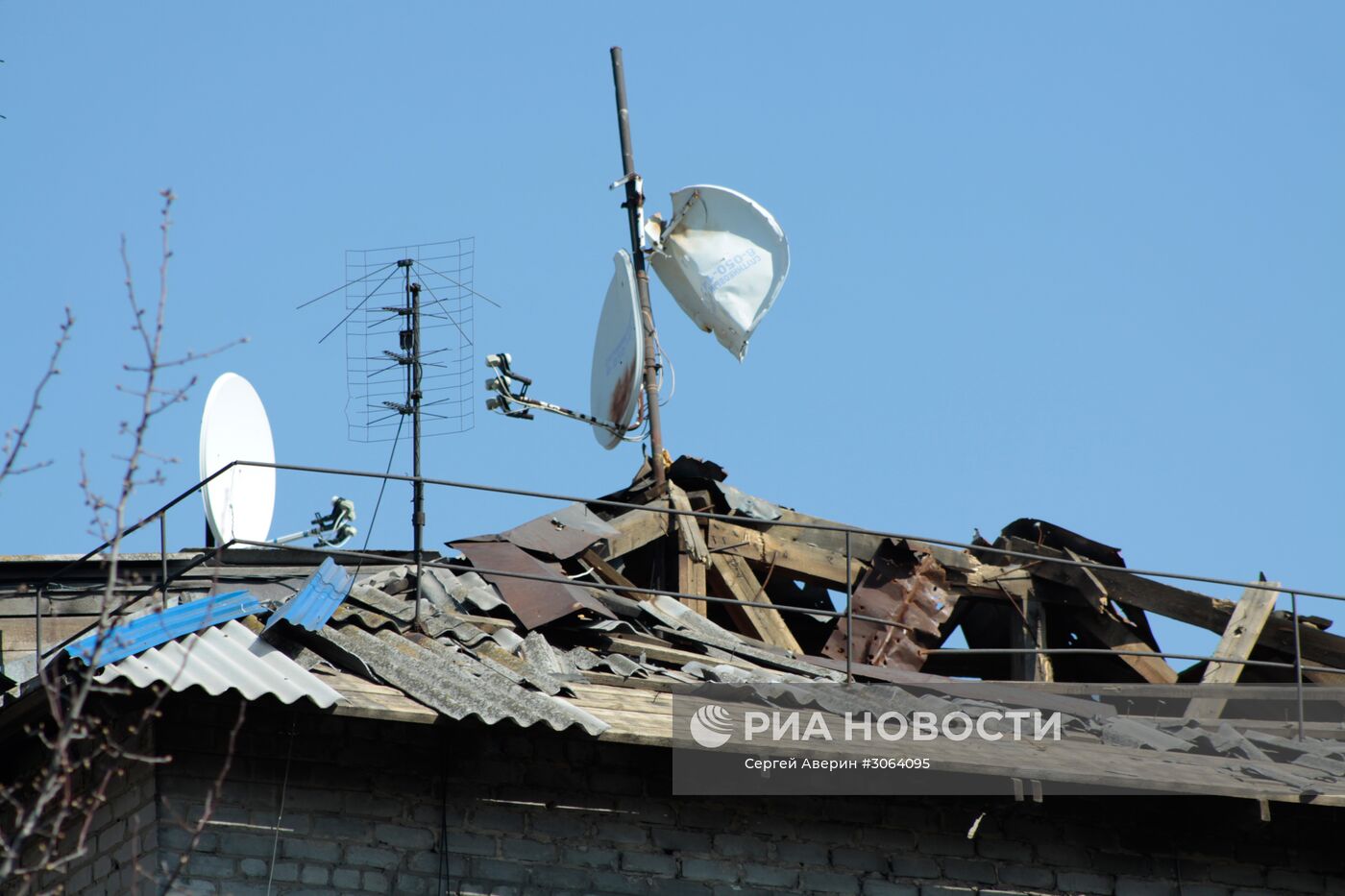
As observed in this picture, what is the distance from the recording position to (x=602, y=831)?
33.3ft

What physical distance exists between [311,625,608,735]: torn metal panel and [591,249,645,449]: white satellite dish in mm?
4001

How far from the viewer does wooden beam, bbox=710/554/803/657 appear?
13720mm

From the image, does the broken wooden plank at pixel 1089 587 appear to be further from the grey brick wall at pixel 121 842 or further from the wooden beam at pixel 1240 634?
the grey brick wall at pixel 121 842

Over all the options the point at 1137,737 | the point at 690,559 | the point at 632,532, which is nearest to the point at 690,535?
the point at 690,559

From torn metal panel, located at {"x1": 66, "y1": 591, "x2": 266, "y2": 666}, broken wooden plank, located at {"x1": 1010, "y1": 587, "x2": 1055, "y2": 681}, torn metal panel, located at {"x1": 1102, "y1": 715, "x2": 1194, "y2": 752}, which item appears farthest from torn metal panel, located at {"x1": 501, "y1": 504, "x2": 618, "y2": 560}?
torn metal panel, located at {"x1": 1102, "y1": 715, "x2": 1194, "y2": 752}

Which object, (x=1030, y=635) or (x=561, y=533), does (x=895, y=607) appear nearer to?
(x=1030, y=635)

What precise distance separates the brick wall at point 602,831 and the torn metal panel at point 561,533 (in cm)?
269

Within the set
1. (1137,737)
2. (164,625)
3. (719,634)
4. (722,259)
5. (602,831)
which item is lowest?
(602,831)

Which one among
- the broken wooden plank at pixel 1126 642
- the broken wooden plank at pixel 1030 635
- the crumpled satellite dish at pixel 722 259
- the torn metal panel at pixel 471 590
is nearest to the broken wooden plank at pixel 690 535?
the crumpled satellite dish at pixel 722 259

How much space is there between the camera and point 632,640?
1192 cm

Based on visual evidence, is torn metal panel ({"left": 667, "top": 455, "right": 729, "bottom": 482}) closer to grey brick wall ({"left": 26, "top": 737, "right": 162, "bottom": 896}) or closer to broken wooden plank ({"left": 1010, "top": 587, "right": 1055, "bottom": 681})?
broken wooden plank ({"left": 1010, "top": 587, "right": 1055, "bottom": 681})

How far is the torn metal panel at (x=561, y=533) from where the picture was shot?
12773 millimetres

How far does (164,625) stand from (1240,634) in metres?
8.01

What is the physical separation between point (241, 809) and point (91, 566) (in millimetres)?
4729
